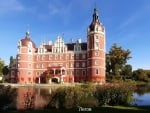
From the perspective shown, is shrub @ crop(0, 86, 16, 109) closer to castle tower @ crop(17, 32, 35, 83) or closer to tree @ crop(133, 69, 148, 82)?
castle tower @ crop(17, 32, 35, 83)

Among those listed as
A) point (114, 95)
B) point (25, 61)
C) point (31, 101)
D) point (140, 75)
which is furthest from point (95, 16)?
point (31, 101)

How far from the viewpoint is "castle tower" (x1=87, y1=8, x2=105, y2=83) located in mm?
66625

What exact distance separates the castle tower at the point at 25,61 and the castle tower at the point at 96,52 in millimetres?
16014

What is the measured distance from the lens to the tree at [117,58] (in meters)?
70.6

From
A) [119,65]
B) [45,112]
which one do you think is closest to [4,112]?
[45,112]

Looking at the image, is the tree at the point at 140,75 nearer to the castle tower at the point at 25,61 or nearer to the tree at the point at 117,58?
the tree at the point at 117,58

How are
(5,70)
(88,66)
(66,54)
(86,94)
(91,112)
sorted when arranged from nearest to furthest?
1. (91,112)
2. (86,94)
3. (88,66)
4. (66,54)
5. (5,70)

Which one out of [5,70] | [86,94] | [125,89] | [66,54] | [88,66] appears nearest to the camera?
[86,94]

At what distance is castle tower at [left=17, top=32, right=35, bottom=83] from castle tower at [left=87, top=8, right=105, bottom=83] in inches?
630

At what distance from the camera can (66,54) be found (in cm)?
7412

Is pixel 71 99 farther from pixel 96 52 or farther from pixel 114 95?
pixel 96 52

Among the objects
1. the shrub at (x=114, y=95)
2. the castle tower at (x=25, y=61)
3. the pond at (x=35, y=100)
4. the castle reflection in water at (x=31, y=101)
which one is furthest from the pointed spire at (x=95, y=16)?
the shrub at (x=114, y=95)

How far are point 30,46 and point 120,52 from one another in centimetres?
2321

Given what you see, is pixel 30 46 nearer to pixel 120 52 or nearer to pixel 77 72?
pixel 77 72
